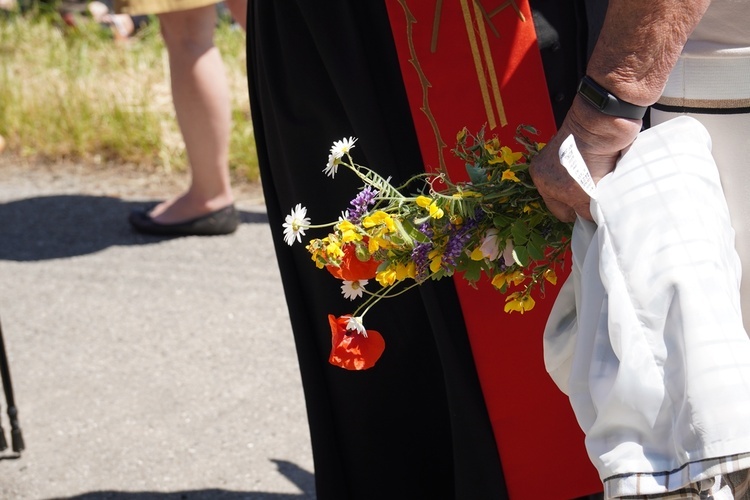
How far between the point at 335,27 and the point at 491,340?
619 mm

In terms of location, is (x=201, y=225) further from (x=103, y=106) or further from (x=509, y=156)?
(x=509, y=156)

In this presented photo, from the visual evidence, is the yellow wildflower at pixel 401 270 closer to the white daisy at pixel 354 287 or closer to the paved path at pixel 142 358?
the white daisy at pixel 354 287

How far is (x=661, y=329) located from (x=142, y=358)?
234 cm

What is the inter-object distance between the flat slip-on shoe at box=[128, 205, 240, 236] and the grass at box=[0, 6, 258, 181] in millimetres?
664

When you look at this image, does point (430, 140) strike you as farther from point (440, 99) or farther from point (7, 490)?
point (7, 490)

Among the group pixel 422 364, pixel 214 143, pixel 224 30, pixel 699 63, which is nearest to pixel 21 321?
pixel 214 143

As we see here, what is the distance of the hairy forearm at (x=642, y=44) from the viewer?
4.57 ft

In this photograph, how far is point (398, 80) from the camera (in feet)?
6.20

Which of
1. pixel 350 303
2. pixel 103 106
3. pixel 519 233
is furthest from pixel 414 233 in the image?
pixel 103 106

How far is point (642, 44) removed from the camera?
1416 millimetres

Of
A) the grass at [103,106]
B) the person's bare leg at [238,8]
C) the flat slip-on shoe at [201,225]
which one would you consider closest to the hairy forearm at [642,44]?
the person's bare leg at [238,8]

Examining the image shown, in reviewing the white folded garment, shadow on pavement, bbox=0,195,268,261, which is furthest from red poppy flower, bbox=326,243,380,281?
shadow on pavement, bbox=0,195,268,261

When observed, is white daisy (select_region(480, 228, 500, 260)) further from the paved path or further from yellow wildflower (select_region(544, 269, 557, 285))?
the paved path

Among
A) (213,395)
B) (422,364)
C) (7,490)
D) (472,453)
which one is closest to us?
(472,453)
